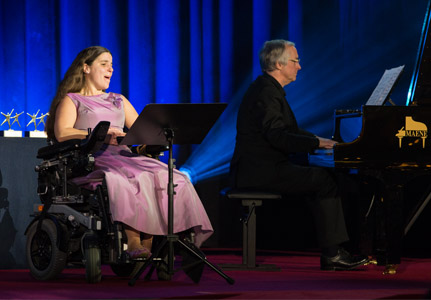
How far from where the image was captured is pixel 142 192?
12.1 ft

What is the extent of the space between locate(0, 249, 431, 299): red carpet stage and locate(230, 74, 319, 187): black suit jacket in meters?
0.54

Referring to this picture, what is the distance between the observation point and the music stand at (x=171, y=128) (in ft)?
11.1

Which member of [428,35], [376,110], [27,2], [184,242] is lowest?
[184,242]

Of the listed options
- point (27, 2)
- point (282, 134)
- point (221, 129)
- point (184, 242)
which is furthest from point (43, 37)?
point (184, 242)

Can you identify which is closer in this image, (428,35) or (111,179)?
(111,179)

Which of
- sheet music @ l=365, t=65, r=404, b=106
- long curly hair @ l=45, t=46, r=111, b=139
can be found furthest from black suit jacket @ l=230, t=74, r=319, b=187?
long curly hair @ l=45, t=46, r=111, b=139

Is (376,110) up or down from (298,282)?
up

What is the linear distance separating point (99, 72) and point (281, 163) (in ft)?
3.66

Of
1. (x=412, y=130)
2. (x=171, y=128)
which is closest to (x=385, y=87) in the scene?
(x=412, y=130)

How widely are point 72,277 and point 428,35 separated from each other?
7.31 ft

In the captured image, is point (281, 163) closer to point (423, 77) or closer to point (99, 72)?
point (423, 77)

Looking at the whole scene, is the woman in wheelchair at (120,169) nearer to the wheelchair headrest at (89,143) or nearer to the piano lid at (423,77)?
the wheelchair headrest at (89,143)

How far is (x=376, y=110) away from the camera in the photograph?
13.2ft

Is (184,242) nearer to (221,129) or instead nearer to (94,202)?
(94,202)
